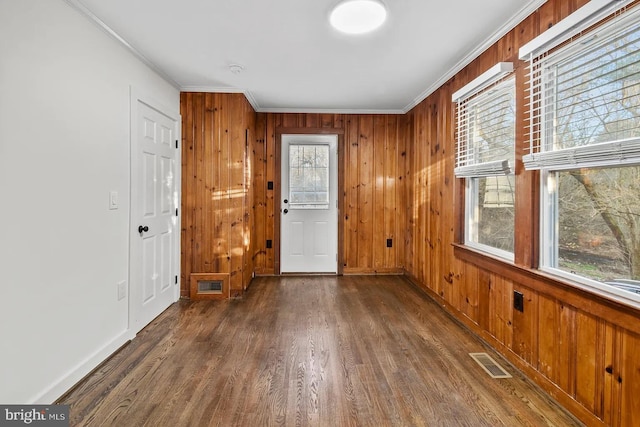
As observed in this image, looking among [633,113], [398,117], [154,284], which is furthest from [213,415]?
[398,117]

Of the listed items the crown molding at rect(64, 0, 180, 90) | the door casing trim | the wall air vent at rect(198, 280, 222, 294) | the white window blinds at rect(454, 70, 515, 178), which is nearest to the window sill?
the white window blinds at rect(454, 70, 515, 178)

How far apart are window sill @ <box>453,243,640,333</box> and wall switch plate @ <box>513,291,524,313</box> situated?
0.06 m

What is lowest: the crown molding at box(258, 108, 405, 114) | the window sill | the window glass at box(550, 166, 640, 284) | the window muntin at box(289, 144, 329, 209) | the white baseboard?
the white baseboard

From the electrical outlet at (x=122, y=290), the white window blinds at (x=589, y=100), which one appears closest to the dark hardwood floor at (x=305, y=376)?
the electrical outlet at (x=122, y=290)

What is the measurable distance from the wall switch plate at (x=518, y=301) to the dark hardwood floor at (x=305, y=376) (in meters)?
0.42

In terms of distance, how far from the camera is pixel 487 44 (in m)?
2.55

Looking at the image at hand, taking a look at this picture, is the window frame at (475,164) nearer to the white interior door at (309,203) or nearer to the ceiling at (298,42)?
the ceiling at (298,42)

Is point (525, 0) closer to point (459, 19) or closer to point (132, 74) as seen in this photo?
point (459, 19)

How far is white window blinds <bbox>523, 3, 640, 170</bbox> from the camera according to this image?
1.50m

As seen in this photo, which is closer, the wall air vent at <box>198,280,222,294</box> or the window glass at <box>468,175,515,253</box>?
the window glass at <box>468,175,515,253</box>

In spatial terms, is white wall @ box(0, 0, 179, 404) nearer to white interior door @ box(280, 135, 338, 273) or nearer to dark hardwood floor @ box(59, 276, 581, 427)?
dark hardwood floor @ box(59, 276, 581, 427)

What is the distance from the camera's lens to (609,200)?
5.38 feet

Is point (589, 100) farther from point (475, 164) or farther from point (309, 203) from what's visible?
point (309, 203)

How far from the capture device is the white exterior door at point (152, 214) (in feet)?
9.09
